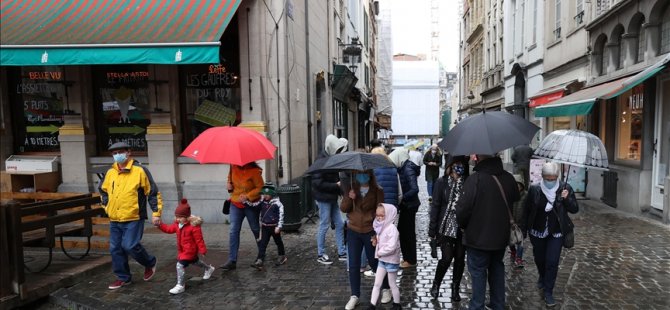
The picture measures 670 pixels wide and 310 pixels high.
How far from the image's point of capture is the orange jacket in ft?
20.4

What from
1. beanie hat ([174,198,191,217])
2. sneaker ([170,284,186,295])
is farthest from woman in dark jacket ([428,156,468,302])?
sneaker ([170,284,186,295])

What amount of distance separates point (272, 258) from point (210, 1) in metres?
4.94

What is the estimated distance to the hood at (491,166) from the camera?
3973 millimetres

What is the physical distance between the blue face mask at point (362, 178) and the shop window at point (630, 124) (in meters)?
8.43

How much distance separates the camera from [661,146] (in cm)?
922

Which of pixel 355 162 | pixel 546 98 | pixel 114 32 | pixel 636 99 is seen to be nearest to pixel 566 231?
pixel 355 162

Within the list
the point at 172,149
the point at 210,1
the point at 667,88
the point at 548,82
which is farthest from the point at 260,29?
the point at 548,82

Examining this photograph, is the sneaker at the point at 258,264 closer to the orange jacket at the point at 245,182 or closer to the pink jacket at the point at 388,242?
the orange jacket at the point at 245,182

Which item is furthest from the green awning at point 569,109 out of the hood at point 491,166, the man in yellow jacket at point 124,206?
the man in yellow jacket at point 124,206

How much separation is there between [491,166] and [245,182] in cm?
351

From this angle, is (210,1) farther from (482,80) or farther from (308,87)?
(482,80)

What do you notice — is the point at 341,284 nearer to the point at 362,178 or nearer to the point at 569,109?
the point at 362,178

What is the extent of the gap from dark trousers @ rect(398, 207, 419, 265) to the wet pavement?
21 cm

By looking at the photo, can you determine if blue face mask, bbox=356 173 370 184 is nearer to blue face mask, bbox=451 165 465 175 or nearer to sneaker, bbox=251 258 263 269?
blue face mask, bbox=451 165 465 175
